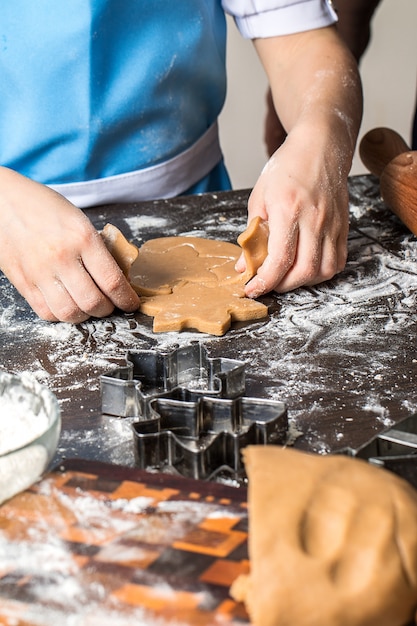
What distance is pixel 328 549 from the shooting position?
65 cm

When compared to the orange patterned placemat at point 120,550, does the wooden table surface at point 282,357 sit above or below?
below

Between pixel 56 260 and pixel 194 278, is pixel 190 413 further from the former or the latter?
pixel 194 278

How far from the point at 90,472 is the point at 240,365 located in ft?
1.06

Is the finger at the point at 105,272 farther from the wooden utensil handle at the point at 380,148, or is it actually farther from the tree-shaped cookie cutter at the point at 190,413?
the wooden utensil handle at the point at 380,148

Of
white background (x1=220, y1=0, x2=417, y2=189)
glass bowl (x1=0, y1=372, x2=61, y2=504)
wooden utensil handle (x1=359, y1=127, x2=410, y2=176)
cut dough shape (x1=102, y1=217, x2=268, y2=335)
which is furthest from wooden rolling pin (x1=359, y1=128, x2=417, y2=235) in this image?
white background (x1=220, y1=0, x2=417, y2=189)

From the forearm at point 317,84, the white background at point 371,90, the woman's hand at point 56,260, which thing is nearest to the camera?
the woman's hand at point 56,260

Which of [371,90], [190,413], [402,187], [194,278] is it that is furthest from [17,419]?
[371,90]

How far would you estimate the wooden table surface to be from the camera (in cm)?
87

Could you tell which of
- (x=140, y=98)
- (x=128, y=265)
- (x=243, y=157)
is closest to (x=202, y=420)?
(x=128, y=265)

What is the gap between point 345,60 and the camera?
182cm

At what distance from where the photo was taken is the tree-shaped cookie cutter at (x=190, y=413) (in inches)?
37.3

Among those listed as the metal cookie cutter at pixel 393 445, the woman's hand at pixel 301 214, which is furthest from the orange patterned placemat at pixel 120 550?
the woman's hand at pixel 301 214

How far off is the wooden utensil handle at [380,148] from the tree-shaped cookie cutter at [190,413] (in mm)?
895

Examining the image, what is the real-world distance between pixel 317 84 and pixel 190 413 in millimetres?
989
